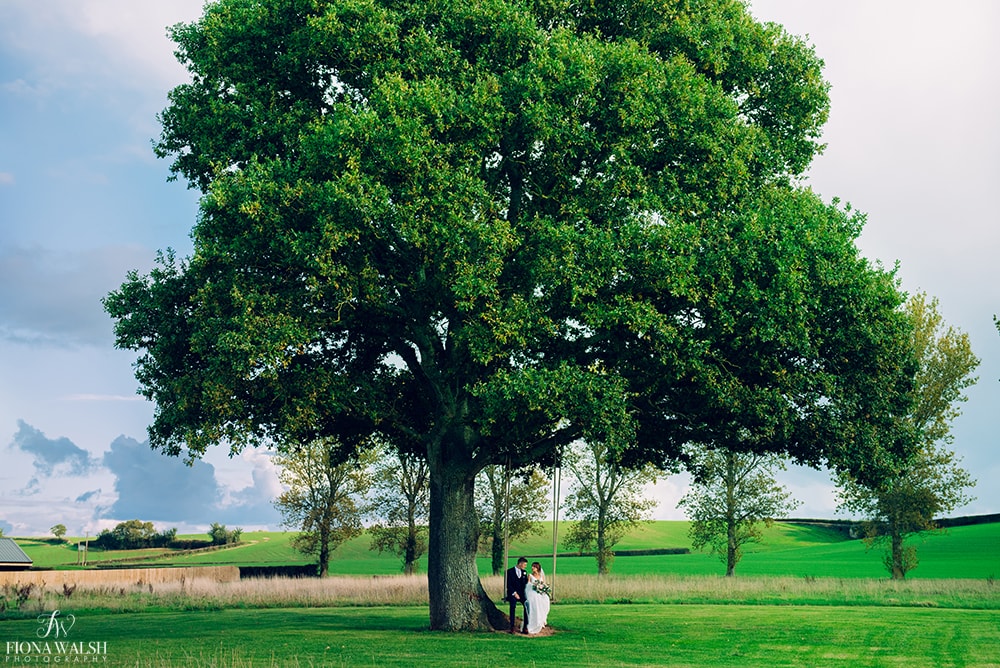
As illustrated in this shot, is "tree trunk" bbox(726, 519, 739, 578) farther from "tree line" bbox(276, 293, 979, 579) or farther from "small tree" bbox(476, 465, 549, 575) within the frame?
"small tree" bbox(476, 465, 549, 575)

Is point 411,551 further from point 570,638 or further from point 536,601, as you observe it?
point 570,638

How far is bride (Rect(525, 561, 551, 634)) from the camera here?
86.9ft

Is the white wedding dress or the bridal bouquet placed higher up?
the bridal bouquet

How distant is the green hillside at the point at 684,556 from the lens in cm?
7706

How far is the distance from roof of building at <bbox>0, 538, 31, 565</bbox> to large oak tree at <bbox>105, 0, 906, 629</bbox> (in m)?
48.0

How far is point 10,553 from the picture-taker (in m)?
67.4

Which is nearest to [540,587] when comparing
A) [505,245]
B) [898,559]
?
[505,245]

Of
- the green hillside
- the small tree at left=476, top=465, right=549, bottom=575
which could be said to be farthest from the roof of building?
the small tree at left=476, top=465, right=549, bottom=575

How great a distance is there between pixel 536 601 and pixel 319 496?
Answer: 37227 mm

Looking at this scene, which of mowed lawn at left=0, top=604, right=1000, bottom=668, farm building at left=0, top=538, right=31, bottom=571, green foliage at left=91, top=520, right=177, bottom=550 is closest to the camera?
mowed lawn at left=0, top=604, right=1000, bottom=668

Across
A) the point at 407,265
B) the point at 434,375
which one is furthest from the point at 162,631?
the point at 407,265

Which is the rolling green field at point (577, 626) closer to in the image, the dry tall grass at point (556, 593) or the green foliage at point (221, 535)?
the dry tall grass at point (556, 593)

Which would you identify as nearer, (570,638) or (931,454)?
(570,638)

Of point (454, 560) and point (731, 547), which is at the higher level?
point (454, 560)
